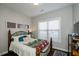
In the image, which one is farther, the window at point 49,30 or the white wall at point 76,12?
the window at point 49,30

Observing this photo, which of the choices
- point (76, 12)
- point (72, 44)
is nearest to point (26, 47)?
point (72, 44)

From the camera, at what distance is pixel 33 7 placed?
1.25 metres

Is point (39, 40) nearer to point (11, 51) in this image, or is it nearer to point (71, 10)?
point (11, 51)

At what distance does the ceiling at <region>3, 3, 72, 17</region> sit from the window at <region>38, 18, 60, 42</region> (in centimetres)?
19

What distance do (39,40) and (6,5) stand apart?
76cm

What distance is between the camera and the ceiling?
3.92 ft

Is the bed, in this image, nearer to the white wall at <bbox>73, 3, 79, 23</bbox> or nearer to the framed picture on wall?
the framed picture on wall

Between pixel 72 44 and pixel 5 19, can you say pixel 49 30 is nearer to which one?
pixel 72 44

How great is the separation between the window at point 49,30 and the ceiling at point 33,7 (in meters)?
0.19

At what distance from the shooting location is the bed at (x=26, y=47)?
3.94 ft

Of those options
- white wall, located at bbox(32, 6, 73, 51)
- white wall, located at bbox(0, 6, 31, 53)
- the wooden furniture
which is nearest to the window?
white wall, located at bbox(32, 6, 73, 51)

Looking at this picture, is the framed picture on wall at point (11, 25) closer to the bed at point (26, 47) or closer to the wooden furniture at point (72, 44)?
the bed at point (26, 47)

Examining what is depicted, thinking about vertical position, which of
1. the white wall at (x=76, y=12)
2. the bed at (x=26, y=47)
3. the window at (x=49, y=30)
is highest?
the white wall at (x=76, y=12)

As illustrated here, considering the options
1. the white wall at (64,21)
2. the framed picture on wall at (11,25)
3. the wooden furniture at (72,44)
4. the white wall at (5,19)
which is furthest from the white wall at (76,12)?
the framed picture on wall at (11,25)
